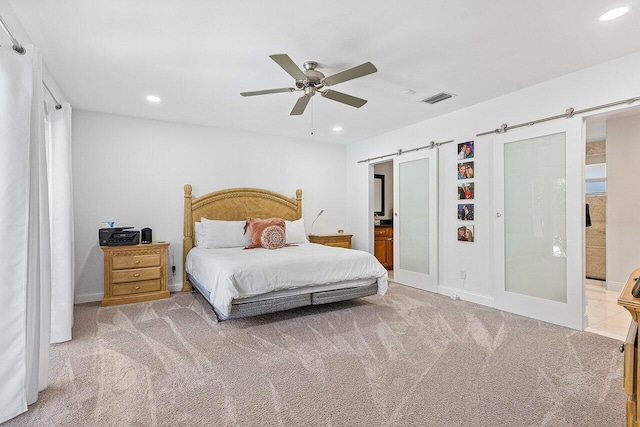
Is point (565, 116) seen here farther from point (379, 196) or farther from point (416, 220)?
point (379, 196)

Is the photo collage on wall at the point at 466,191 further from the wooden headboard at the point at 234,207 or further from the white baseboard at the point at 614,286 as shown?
the wooden headboard at the point at 234,207

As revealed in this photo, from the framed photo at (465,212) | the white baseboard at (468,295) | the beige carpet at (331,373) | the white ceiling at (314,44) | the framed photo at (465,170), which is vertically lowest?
the beige carpet at (331,373)

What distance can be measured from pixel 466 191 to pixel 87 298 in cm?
504

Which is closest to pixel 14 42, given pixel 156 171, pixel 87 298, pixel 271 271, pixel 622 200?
pixel 271 271

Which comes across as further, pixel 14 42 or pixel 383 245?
pixel 383 245

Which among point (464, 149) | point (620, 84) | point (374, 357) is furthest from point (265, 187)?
point (620, 84)

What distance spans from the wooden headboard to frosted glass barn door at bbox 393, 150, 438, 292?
1758mm

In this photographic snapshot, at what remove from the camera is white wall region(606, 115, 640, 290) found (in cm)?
441

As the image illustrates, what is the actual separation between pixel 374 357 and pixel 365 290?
1.31 meters

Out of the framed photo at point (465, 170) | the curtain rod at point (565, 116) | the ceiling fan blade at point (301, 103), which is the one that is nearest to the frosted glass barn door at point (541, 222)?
the curtain rod at point (565, 116)

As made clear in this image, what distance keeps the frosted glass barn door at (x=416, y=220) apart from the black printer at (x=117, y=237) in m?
3.77

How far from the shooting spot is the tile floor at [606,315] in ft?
9.93

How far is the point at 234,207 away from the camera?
202 inches

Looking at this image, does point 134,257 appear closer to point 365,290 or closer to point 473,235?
point 365,290
